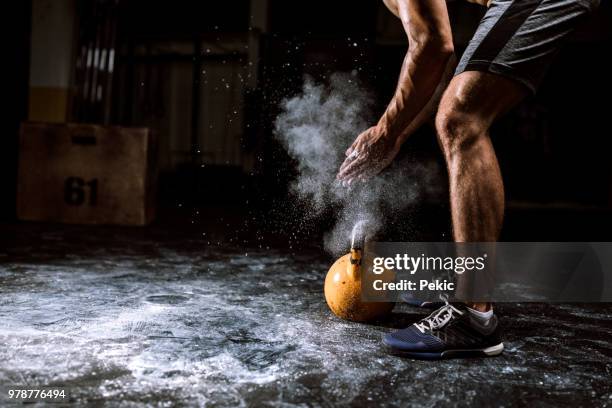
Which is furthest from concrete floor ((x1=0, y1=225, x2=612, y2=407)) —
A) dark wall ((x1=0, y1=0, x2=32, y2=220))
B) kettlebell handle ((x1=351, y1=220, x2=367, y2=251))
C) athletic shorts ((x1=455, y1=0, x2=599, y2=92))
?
dark wall ((x1=0, y1=0, x2=32, y2=220))

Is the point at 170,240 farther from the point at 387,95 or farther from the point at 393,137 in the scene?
the point at 387,95

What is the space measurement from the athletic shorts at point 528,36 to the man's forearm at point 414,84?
172 millimetres

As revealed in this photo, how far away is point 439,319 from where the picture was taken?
6.19ft

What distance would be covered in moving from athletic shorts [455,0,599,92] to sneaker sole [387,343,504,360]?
0.93 m

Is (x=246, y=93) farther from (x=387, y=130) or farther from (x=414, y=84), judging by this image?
(x=414, y=84)

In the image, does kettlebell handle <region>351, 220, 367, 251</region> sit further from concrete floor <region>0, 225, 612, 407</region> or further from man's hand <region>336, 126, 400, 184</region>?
concrete floor <region>0, 225, 612, 407</region>

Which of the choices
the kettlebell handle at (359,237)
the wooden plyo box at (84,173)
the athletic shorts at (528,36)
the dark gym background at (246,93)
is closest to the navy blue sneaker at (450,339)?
the kettlebell handle at (359,237)

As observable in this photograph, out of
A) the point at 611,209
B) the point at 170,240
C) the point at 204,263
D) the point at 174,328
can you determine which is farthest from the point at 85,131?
the point at 611,209

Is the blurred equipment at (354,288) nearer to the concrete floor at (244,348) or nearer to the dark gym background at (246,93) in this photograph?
the concrete floor at (244,348)

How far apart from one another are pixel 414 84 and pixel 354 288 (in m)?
0.84

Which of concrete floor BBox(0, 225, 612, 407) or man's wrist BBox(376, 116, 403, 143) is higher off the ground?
man's wrist BBox(376, 116, 403, 143)

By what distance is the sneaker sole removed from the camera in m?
1.77

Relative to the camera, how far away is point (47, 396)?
1.37 metres

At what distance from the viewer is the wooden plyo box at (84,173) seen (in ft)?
17.0
